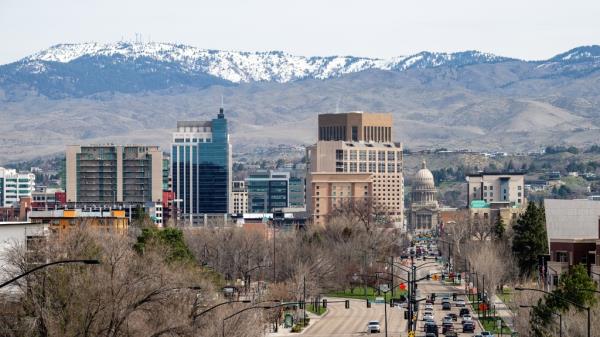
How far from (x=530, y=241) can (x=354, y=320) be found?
95.7 feet

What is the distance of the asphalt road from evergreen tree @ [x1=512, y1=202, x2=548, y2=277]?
41.1ft

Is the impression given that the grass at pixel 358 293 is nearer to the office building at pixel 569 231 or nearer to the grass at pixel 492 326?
the office building at pixel 569 231

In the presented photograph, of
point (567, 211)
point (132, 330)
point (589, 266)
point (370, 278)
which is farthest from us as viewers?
point (370, 278)

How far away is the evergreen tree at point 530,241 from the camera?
15525 cm

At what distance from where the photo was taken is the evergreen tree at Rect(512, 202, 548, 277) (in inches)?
6112

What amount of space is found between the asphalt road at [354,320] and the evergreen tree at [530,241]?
12.5 metres

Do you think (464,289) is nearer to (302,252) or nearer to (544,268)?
(302,252)

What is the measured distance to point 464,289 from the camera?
177125 mm

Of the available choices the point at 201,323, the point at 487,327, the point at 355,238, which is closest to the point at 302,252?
the point at 355,238

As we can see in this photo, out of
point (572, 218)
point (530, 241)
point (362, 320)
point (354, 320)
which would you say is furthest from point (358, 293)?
point (572, 218)

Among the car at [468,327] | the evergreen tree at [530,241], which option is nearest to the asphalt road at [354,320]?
the car at [468,327]

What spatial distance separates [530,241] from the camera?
512ft

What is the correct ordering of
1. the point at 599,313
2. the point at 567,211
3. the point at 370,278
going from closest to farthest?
1. the point at 599,313
2. the point at 567,211
3. the point at 370,278

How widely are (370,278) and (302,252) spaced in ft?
23.2
